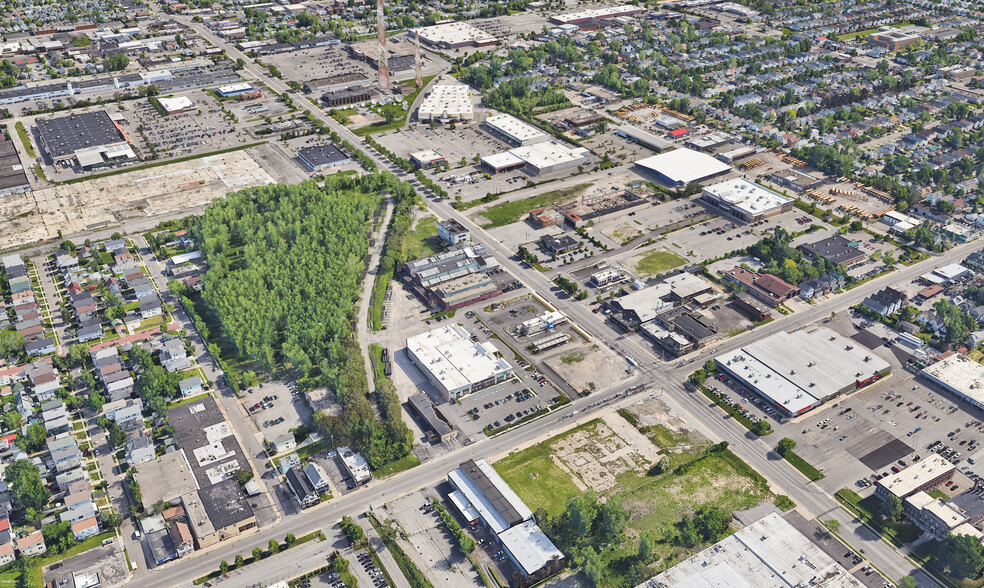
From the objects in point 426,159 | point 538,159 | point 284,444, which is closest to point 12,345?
point 284,444

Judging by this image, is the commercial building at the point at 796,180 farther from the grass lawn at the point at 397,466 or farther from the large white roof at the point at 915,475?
the grass lawn at the point at 397,466

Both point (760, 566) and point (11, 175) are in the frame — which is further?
point (11, 175)

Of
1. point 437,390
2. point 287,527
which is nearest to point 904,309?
point 437,390

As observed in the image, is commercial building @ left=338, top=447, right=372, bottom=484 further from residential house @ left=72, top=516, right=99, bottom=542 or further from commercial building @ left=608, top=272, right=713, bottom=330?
commercial building @ left=608, top=272, right=713, bottom=330

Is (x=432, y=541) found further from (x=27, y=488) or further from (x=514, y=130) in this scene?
(x=514, y=130)

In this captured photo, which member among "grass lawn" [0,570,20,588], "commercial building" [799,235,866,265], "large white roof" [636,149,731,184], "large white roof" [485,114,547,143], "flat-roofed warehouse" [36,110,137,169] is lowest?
"grass lawn" [0,570,20,588]

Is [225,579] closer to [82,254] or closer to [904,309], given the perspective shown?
[82,254]

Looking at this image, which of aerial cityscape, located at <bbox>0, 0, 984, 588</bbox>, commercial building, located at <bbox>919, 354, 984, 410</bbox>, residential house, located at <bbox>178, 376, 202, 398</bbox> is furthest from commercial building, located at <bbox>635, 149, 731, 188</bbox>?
residential house, located at <bbox>178, 376, 202, 398</bbox>
